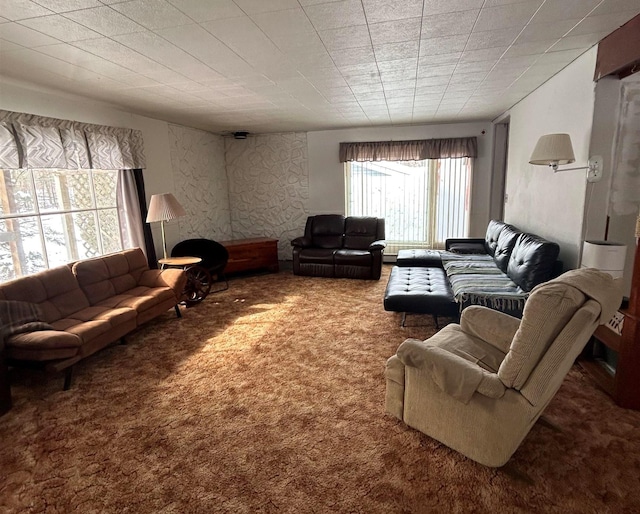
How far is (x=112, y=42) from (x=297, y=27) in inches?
47.0

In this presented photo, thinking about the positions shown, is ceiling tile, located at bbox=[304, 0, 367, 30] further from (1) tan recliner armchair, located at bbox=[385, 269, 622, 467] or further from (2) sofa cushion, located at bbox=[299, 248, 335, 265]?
(2) sofa cushion, located at bbox=[299, 248, 335, 265]

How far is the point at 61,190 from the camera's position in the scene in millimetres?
3559

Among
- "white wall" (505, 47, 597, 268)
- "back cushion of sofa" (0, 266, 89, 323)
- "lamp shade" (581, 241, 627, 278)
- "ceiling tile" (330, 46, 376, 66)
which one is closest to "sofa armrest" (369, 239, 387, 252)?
"white wall" (505, 47, 597, 268)

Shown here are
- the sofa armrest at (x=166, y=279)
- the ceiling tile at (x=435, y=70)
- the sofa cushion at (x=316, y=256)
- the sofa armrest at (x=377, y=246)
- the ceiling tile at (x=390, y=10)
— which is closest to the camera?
the ceiling tile at (x=390, y=10)

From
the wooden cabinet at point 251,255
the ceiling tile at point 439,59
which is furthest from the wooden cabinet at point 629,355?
the wooden cabinet at point 251,255

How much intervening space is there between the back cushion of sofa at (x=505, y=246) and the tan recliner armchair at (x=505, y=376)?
6.11 ft

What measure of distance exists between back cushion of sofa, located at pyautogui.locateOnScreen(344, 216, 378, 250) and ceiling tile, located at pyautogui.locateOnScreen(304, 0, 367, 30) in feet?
12.5

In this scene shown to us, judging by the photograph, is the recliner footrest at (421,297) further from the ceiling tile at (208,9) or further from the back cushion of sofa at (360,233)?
the ceiling tile at (208,9)

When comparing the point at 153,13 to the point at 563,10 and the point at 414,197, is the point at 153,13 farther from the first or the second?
the point at 414,197

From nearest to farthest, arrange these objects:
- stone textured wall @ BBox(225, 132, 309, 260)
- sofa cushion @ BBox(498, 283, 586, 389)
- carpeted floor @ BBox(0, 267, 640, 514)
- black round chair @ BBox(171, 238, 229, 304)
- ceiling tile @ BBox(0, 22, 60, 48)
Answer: sofa cushion @ BBox(498, 283, 586, 389) → carpeted floor @ BBox(0, 267, 640, 514) → ceiling tile @ BBox(0, 22, 60, 48) → black round chair @ BBox(171, 238, 229, 304) → stone textured wall @ BBox(225, 132, 309, 260)

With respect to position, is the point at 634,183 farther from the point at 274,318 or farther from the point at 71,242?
the point at 71,242

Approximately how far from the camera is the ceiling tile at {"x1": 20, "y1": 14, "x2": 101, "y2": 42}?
1.96 meters

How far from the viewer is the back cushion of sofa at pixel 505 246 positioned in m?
3.60

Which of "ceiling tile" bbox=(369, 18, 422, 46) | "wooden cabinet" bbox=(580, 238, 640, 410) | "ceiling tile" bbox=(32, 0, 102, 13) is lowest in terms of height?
"wooden cabinet" bbox=(580, 238, 640, 410)
